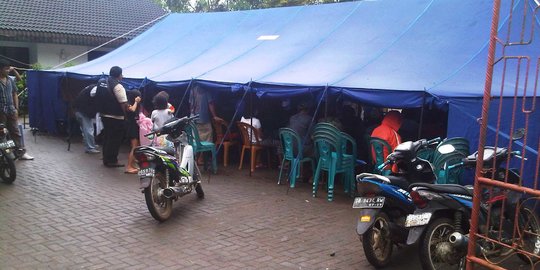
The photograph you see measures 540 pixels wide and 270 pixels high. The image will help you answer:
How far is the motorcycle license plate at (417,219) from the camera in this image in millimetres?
3685

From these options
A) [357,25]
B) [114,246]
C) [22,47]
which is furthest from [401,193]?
[22,47]

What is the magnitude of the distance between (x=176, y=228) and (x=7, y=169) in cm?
307

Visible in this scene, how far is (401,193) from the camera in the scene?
158 inches

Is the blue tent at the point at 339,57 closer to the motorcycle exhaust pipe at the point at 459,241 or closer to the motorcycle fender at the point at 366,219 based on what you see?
the motorcycle fender at the point at 366,219

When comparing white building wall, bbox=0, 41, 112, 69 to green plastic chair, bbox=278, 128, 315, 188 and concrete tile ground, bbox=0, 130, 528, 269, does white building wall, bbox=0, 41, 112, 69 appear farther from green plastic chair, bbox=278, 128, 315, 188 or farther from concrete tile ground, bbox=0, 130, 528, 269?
green plastic chair, bbox=278, 128, 315, 188

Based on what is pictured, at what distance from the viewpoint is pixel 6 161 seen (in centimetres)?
661

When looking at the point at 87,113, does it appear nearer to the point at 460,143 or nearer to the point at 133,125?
the point at 133,125

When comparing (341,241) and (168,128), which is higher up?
(168,128)

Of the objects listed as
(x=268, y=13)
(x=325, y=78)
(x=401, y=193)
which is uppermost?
(x=268, y=13)

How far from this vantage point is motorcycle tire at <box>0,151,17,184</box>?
6.56 m

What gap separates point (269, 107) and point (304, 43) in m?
1.36

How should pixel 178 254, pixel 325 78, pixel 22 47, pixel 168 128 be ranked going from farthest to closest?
pixel 22 47 → pixel 325 78 → pixel 168 128 → pixel 178 254

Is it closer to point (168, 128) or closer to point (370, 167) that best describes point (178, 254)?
point (168, 128)

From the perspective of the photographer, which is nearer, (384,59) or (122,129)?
(384,59)
